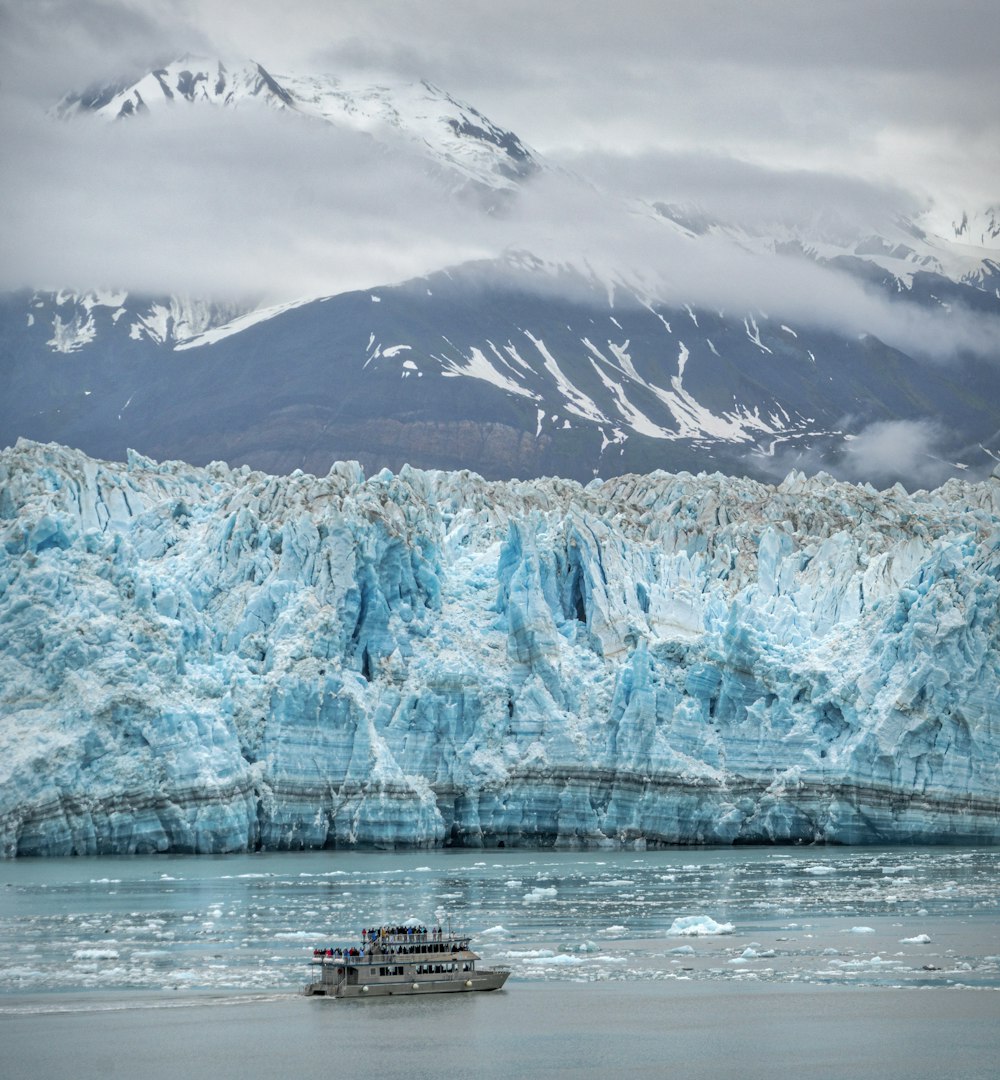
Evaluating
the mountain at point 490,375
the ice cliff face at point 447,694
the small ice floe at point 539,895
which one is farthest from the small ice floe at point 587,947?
the mountain at point 490,375

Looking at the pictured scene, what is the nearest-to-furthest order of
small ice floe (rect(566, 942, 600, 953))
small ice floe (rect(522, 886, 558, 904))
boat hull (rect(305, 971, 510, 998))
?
boat hull (rect(305, 971, 510, 998)) → small ice floe (rect(566, 942, 600, 953)) → small ice floe (rect(522, 886, 558, 904))

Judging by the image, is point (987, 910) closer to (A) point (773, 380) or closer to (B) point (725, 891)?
(B) point (725, 891)

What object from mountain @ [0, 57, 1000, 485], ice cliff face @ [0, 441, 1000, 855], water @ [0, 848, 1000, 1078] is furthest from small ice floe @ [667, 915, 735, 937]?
mountain @ [0, 57, 1000, 485]

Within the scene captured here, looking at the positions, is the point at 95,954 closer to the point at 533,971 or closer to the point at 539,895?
the point at 533,971

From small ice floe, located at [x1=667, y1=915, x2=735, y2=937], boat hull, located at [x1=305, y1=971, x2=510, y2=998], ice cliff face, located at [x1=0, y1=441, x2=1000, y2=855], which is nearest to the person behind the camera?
boat hull, located at [x1=305, y1=971, x2=510, y2=998]

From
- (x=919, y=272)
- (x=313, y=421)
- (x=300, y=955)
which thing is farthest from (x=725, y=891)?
(x=919, y=272)

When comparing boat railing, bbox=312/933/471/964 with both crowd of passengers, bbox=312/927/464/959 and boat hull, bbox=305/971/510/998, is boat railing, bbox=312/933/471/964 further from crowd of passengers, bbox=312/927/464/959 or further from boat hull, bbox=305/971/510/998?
boat hull, bbox=305/971/510/998

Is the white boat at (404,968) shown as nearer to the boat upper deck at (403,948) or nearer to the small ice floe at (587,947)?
the boat upper deck at (403,948)

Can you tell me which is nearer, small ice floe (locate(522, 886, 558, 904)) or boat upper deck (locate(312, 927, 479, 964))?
boat upper deck (locate(312, 927, 479, 964))
